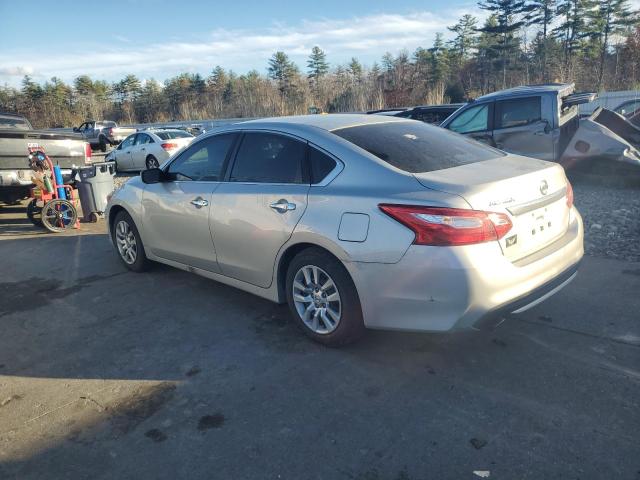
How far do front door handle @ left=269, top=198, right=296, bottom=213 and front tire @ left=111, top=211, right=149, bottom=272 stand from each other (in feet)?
7.53

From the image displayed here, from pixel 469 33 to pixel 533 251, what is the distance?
59.3 meters

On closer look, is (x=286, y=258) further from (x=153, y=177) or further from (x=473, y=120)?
(x=473, y=120)

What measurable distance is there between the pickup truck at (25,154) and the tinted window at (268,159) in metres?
5.81

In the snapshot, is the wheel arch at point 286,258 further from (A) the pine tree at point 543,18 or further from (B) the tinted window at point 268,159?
(A) the pine tree at point 543,18

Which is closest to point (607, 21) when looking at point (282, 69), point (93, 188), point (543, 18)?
point (543, 18)

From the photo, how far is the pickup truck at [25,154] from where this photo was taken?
818 cm

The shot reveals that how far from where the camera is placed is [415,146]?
373 cm

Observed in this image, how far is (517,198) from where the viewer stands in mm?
3154

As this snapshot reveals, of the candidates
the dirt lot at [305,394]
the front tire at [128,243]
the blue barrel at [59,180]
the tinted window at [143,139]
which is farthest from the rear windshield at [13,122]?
the dirt lot at [305,394]

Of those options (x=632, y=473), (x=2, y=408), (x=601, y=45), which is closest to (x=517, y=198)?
(x=632, y=473)

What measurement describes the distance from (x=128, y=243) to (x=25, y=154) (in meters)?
4.09

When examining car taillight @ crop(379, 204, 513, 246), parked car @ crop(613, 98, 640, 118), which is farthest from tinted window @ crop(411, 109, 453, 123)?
car taillight @ crop(379, 204, 513, 246)

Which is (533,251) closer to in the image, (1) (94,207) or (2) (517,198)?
(2) (517,198)

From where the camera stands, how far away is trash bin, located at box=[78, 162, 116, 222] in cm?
866
